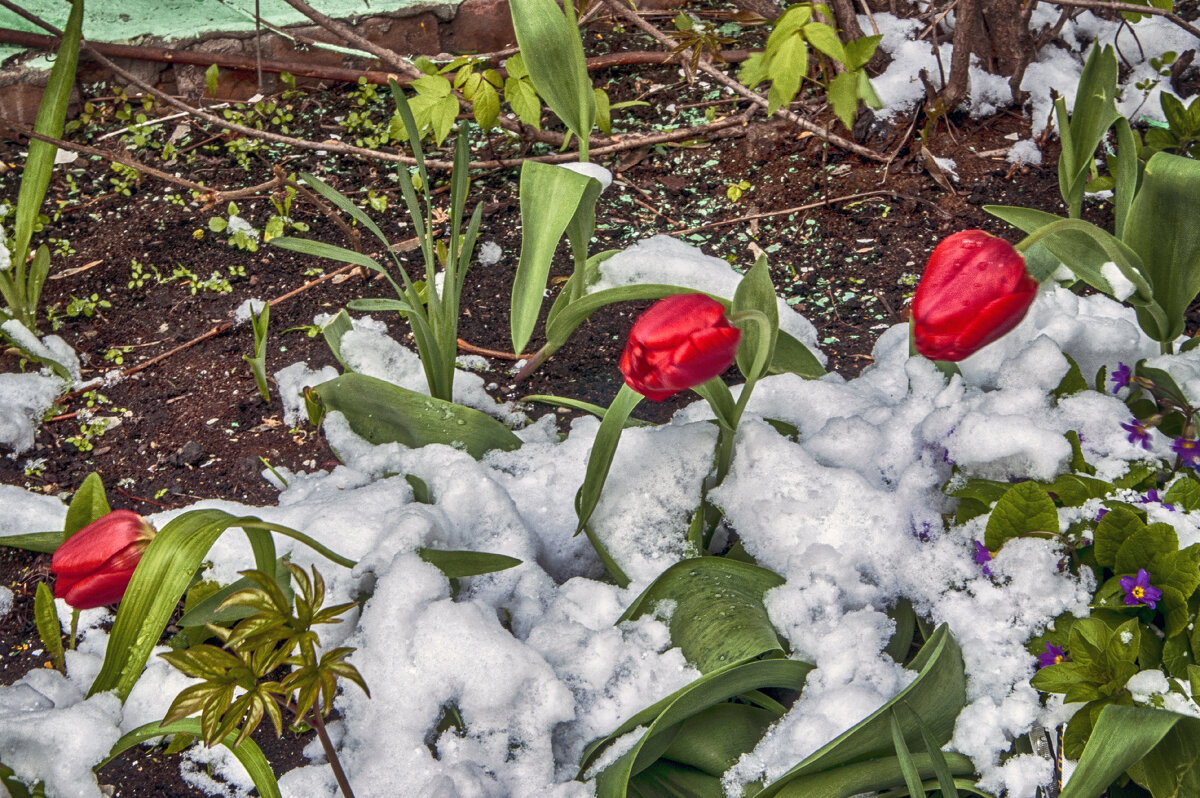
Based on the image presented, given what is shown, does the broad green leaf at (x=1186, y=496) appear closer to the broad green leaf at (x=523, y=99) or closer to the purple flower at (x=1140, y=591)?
the purple flower at (x=1140, y=591)

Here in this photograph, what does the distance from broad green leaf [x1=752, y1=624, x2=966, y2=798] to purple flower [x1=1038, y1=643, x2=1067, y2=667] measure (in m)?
0.08

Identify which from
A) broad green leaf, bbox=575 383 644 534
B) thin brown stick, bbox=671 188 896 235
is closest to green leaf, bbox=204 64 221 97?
thin brown stick, bbox=671 188 896 235

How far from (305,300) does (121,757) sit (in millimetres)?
896

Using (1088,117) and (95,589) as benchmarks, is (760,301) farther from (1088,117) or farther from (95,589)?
(95,589)

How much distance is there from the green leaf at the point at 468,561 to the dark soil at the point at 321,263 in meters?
0.47

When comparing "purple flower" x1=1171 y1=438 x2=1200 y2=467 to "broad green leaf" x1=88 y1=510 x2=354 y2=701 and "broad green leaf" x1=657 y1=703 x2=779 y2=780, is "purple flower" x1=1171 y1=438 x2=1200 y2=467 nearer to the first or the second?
"broad green leaf" x1=657 y1=703 x2=779 y2=780

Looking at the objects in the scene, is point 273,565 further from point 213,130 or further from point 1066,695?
point 213,130

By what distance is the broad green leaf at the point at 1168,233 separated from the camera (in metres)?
1.12

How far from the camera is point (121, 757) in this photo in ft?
3.71

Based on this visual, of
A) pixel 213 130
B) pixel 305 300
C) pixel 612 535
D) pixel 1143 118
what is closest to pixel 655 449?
pixel 612 535

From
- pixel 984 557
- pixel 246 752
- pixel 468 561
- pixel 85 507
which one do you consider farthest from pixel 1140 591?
pixel 85 507

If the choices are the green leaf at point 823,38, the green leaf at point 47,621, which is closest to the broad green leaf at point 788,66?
the green leaf at point 823,38

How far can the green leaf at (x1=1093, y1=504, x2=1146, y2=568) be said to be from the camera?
3.16 ft

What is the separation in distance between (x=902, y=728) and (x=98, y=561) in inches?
29.4
